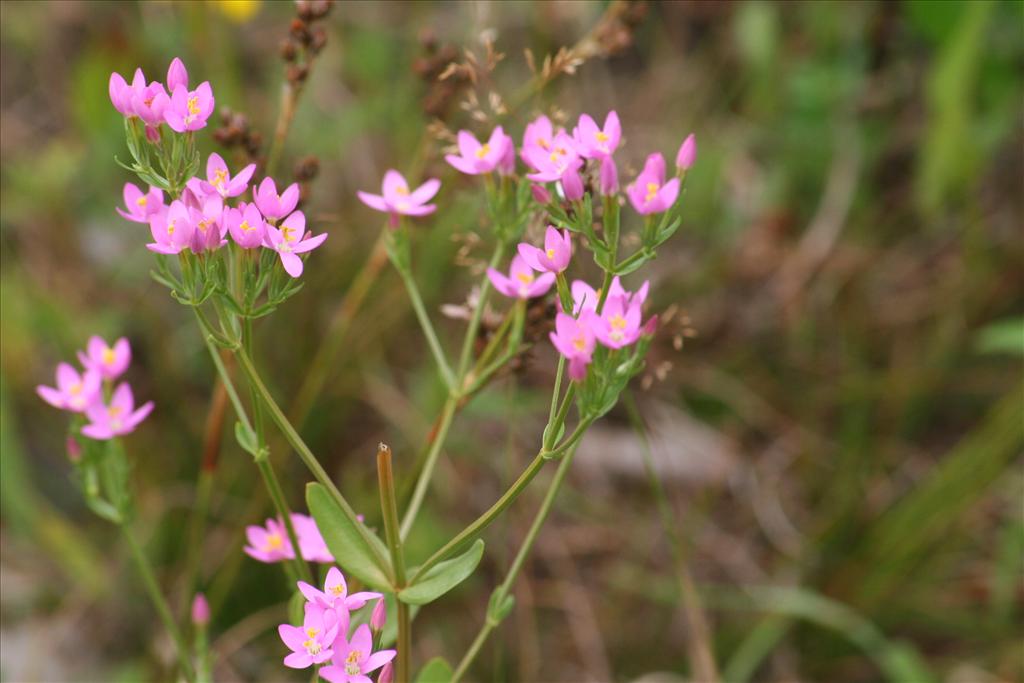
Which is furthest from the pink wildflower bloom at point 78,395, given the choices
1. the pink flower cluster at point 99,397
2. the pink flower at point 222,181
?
the pink flower at point 222,181

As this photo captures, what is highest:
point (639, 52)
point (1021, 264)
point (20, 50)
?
point (639, 52)

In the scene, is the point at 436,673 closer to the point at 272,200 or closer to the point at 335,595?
the point at 335,595

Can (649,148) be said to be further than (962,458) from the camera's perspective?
Yes

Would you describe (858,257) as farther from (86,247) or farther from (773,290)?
(86,247)

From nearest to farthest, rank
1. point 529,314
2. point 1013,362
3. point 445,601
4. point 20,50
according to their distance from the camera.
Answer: point 529,314 < point 445,601 < point 1013,362 < point 20,50

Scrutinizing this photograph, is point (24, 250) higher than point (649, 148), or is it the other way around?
point (649, 148)

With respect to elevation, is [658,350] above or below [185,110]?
above

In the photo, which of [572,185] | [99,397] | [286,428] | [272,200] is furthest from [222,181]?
[99,397]

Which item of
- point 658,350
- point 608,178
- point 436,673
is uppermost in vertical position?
point 658,350

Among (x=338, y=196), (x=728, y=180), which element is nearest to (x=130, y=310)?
(x=338, y=196)
